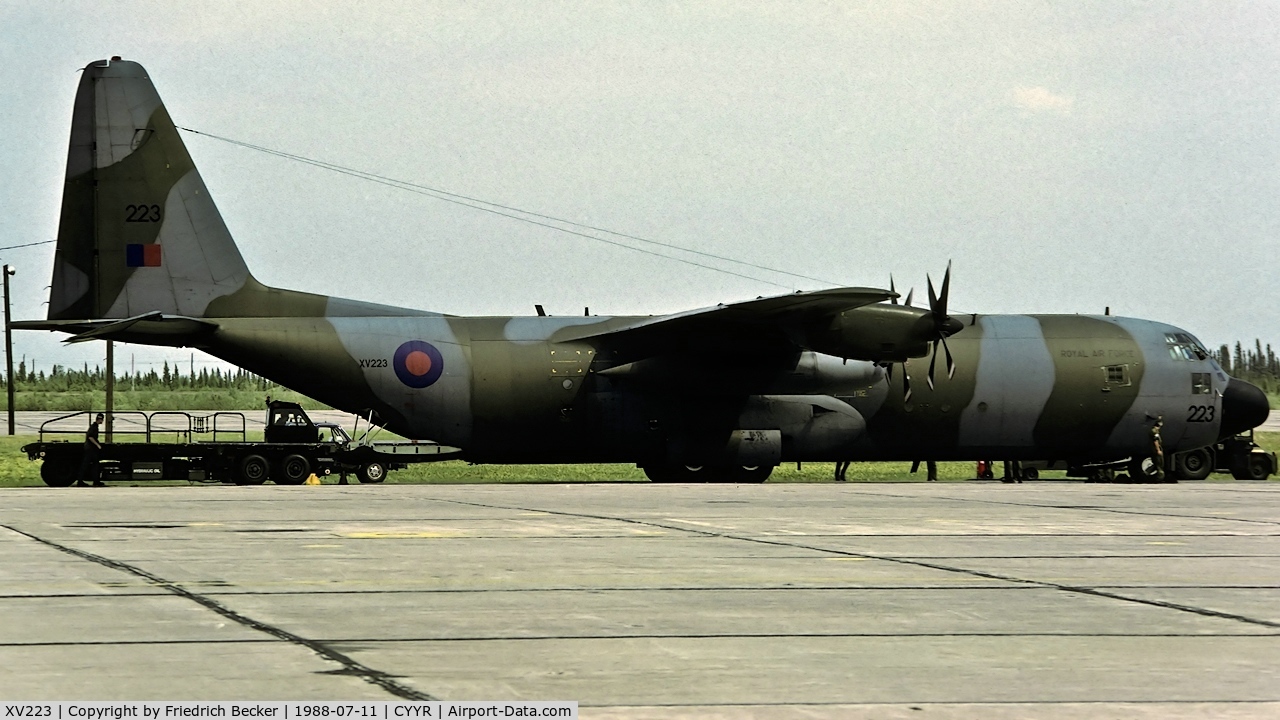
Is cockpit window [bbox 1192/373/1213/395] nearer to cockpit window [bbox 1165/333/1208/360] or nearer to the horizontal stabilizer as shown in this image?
cockpit window [bbox 1165/333/1208/360]

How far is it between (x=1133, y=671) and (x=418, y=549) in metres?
9.00

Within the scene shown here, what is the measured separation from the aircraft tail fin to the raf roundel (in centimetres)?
423

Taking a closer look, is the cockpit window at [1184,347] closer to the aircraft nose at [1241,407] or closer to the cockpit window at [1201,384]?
the cockpit window at [1201,384]

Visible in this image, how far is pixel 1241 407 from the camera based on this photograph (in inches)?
1353

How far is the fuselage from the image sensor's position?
31453 mm

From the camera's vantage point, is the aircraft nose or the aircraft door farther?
the aircraft nose

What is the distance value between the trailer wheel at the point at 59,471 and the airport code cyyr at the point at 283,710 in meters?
27.2

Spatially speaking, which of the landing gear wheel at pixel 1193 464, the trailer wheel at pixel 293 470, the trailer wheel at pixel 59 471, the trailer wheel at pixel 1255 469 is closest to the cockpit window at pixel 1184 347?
the landing gear wheel at pixel 1193 464

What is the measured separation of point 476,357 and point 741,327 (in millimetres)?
6033

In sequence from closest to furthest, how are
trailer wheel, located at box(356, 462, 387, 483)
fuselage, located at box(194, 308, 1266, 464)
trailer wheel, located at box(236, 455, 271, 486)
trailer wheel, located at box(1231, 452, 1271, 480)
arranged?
fuselage, located at box(194, 308, 1266, 464)
trailer wheel, located at box(236, 455, 271, 486)
trailer wheel, located at box(356, 462, 387, 483)
trailer wheel, located at box(1231, 452, 1271, 480)

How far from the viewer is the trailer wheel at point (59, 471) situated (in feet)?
106

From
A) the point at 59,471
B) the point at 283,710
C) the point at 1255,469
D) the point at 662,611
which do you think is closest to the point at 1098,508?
the point at 662,611

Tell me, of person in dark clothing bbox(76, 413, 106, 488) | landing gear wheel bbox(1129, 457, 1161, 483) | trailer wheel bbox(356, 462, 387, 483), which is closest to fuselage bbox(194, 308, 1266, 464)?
landing gear wheel bbox(1129, 457, 1161, 483)

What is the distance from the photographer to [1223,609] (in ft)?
35.8
